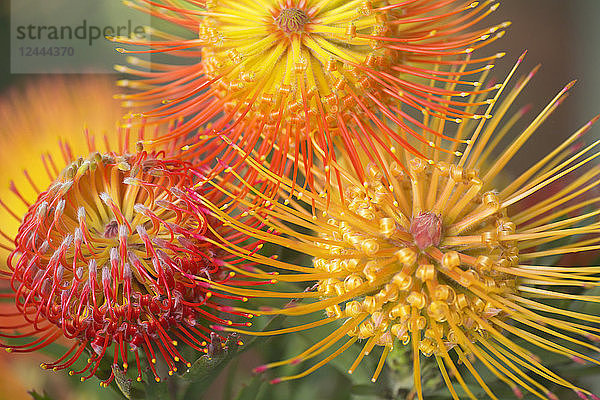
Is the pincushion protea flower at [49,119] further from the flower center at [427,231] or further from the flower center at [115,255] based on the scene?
the flower center at [427,231]

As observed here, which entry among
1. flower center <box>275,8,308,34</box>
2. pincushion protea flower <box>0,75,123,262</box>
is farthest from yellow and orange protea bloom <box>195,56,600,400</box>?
pincushion protea flower <box>0,75,123,262</box>

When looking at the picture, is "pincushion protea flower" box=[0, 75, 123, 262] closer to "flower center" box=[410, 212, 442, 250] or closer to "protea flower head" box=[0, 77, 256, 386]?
"protea flower head" box=[0, 77, 256, 386]

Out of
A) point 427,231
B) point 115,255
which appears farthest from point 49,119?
point 427,231

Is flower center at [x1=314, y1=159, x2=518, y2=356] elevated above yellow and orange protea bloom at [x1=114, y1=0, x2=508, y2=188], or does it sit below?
below

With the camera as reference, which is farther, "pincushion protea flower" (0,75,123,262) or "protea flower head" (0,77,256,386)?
"pincushion protea flower" (0,75,123,262)

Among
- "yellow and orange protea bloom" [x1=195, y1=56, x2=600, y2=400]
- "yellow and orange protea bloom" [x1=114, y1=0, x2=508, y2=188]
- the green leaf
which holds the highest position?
"yellow and orange protea bloom" [x1=114, y1=0, x2=508, y2=188]

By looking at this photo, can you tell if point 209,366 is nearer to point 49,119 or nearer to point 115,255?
point 115,255

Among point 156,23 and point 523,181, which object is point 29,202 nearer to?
point 156,23
